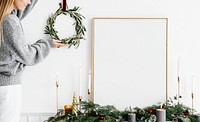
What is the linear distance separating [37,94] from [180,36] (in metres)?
1.18

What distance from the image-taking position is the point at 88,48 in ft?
7.41

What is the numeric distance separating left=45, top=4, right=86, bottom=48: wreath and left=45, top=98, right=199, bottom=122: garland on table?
18.5 inches

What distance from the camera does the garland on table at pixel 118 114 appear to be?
2043 mm

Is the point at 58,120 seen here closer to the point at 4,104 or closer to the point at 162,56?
the point at 4,104

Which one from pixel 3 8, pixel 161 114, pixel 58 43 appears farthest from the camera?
pixel 58 43

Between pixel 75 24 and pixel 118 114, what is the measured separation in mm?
745

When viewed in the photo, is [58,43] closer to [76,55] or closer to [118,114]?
[76,55]

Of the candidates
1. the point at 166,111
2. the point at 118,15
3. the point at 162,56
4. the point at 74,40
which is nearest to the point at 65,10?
the point at 74,40

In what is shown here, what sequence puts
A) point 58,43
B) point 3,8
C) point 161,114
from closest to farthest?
point 3,8, point 161,114, point 58,43

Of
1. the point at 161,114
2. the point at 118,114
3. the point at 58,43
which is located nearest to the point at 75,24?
the point at 58,43

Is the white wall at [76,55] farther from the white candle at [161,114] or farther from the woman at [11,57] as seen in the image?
the woman at [11,57]

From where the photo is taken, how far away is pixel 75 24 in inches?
88.3

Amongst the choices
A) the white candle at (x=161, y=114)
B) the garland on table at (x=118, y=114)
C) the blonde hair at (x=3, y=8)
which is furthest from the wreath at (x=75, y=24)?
the white candle at (x=161, y=114)

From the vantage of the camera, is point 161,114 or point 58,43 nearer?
point 161,114
